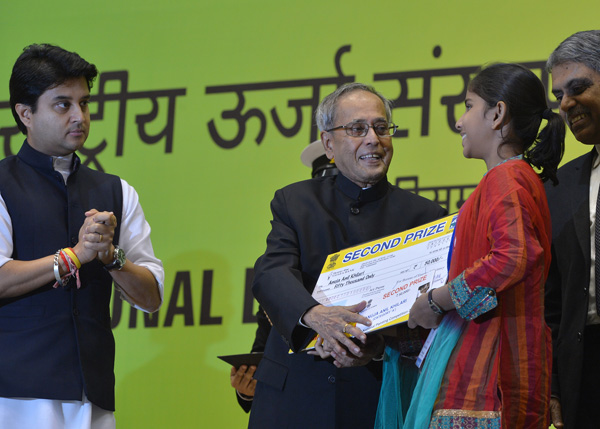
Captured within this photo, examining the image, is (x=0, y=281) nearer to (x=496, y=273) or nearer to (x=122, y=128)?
(x=496, y=273)

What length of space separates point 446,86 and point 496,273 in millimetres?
2462

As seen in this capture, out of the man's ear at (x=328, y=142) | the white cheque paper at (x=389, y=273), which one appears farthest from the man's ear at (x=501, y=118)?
the man's ear at (x=328, y=142)

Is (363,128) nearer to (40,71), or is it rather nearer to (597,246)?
(597,246)

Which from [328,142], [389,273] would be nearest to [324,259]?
[389,273]

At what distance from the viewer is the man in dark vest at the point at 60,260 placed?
2.77 metres

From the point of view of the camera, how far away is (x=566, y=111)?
3.03 meters

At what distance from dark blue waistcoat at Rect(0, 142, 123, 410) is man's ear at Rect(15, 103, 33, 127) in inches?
4.0

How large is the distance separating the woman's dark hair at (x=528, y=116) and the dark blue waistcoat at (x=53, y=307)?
1438 mm

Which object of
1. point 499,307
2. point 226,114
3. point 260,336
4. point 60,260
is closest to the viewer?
point 499,307

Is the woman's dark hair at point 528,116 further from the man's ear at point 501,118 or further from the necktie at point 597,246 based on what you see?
the necktie at point 597,246

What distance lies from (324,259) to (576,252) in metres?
0.89

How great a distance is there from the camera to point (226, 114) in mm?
4914

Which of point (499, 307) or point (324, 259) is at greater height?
point (324, 259)

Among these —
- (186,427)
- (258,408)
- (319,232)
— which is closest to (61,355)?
(258,408)
